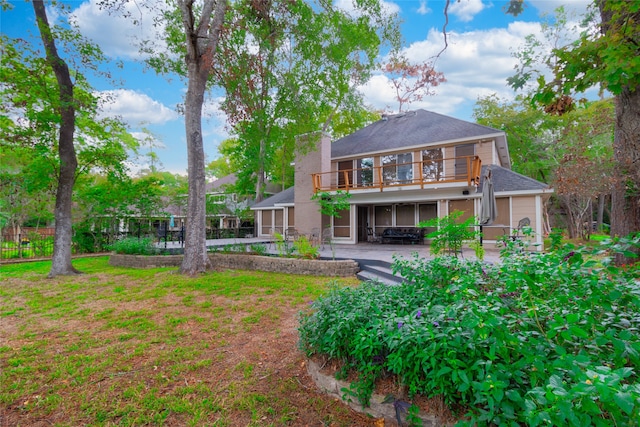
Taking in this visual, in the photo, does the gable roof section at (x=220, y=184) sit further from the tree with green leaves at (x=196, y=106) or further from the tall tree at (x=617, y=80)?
the tall tree at (x=617, y=80)

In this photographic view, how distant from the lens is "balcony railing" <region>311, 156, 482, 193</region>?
39.9 ft

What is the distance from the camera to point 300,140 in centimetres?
1477

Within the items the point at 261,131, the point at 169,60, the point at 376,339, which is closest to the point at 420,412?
the point at 376,339

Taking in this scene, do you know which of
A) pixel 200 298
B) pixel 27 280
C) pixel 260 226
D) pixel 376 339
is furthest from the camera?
pixel 260 226

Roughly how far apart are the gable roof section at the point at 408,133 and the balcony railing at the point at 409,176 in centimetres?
104

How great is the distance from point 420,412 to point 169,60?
45.9 ft

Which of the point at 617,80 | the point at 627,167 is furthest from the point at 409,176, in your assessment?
the point at 617,80

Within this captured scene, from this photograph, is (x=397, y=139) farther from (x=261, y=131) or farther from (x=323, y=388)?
(x=323, y=388)

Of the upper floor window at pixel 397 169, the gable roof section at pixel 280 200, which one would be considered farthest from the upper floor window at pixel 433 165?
the gable roof section at pixel 280 200

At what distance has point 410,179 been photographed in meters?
14.5

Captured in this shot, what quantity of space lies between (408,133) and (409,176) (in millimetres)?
2439

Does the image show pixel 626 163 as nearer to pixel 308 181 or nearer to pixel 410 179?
pixel 410 179

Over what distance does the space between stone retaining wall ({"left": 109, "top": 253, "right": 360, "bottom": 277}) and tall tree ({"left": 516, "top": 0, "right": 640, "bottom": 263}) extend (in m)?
5.28

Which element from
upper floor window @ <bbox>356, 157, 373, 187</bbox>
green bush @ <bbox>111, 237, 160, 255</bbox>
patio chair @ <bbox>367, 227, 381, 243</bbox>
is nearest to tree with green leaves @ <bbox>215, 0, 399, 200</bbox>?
upper floor window @ <bbox>356, 157, 373, 187</bbox>
